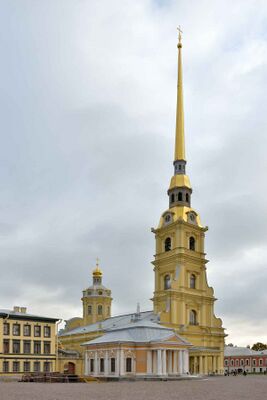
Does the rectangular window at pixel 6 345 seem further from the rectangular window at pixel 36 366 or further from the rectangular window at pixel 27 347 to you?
the rectangular window at pixel 36 366

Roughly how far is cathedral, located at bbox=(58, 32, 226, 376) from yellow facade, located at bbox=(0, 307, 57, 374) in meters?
4.98

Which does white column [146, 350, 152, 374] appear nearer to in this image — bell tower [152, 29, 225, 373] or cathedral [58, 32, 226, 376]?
cathedral [58, 32, 226, 376]

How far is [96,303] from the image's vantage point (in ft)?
334

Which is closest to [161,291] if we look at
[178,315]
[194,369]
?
[178,315]

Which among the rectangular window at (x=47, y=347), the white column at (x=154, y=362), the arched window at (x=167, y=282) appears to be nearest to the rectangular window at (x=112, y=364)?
the white column at (x=154, y=362)

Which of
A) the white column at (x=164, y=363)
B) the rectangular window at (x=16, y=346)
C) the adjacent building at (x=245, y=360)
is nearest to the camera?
the white column at (x=164, y=363)

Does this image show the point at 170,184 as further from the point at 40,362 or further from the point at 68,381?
the point at 68,381

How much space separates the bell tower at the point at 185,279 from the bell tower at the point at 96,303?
26.5 metres

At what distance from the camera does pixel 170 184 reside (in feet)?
272

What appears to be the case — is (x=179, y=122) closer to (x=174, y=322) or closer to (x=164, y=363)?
(x=174, y=322)

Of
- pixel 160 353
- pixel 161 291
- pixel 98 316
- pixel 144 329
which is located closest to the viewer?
pixel 160 353

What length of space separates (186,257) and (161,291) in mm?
6144

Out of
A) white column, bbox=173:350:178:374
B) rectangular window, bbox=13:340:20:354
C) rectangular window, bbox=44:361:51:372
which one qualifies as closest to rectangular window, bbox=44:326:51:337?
rectangular window, bbox=44:361:51:372

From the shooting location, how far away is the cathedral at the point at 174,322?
5731cm
